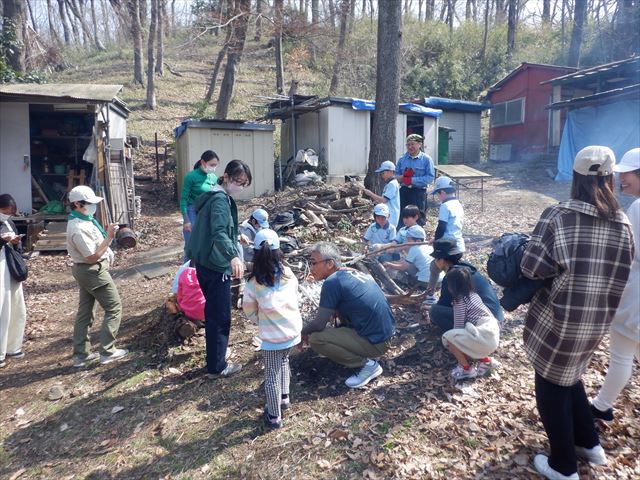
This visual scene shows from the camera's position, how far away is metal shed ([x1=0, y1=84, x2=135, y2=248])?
9.88 m

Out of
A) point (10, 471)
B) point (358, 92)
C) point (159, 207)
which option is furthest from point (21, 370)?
point (358, 92)

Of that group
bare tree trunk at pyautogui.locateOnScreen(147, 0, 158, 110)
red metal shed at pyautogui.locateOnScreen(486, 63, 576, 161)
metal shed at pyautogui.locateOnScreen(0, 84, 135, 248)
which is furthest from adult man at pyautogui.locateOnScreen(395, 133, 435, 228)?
bare tree trunk at pyautogui.locateOnScreen(147, 0, 158, 110)

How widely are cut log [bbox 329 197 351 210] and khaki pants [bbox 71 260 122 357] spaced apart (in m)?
5.51

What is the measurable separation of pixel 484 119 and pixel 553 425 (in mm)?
27455

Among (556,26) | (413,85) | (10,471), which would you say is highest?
(556,26)

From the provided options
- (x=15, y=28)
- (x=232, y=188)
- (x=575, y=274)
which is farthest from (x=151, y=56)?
(x=575, y=274)

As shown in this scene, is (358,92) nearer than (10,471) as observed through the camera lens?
No

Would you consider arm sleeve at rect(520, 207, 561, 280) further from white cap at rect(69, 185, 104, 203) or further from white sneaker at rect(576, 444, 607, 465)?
white cap at rect(69, 185, 104, 203)

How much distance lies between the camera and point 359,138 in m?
15.1

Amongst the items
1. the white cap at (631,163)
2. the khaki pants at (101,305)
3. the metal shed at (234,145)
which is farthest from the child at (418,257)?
the metal shed at (234,145)

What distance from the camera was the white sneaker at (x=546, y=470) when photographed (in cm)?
264

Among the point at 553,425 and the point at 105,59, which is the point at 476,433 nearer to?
the point at 553,425

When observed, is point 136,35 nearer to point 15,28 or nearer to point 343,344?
point 15,28

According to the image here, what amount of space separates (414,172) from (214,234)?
3.99 metres
